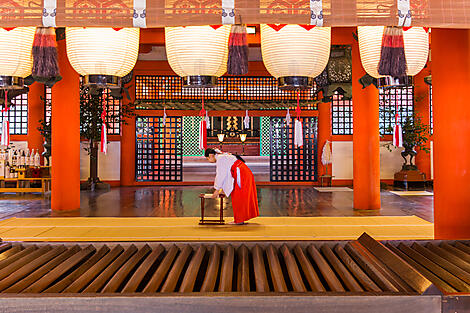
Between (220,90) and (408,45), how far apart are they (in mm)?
9427

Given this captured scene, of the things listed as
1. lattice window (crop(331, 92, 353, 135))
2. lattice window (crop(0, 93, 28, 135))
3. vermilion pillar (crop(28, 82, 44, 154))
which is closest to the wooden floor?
vermilion pillar (crop(28, 82, 44, 154))

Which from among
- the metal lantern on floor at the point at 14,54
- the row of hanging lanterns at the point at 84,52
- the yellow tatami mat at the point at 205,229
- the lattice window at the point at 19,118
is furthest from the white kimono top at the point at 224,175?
the lattice window at the point at 19,118

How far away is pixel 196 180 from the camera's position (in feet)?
40.6

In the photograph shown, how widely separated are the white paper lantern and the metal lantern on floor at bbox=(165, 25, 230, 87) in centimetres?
100

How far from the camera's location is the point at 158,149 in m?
12.3

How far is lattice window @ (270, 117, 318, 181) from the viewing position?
12.2 metres

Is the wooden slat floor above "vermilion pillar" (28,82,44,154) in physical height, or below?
below

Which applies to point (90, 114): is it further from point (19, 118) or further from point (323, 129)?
point (323, 129)

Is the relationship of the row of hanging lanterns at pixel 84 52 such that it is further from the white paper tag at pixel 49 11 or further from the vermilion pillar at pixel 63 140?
the vermilion pillar at pixel 63 140

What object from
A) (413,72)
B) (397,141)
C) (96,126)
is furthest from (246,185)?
(96,126)

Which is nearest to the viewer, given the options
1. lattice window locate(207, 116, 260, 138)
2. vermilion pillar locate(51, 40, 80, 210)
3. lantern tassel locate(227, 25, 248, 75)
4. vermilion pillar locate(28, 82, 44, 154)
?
lantern tassel locate(227, 25, 248, 75)

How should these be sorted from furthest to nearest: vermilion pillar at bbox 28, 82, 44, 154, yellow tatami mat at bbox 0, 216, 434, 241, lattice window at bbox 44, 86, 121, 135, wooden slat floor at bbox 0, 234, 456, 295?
lattice window at bbox 44, 86, 121, 135, vermilion pillar at bbox 28, 82, 44, 154, yellow tatami mat at bbox 0, 216, 434, 241, wooden slat floor at bbox 0, 234, 456, 295

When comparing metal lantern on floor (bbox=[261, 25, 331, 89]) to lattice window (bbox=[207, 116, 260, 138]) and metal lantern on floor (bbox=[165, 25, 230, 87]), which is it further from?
lattice window (bbox=[207, 116, 260, 138])

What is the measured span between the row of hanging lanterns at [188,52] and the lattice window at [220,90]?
941 cm
